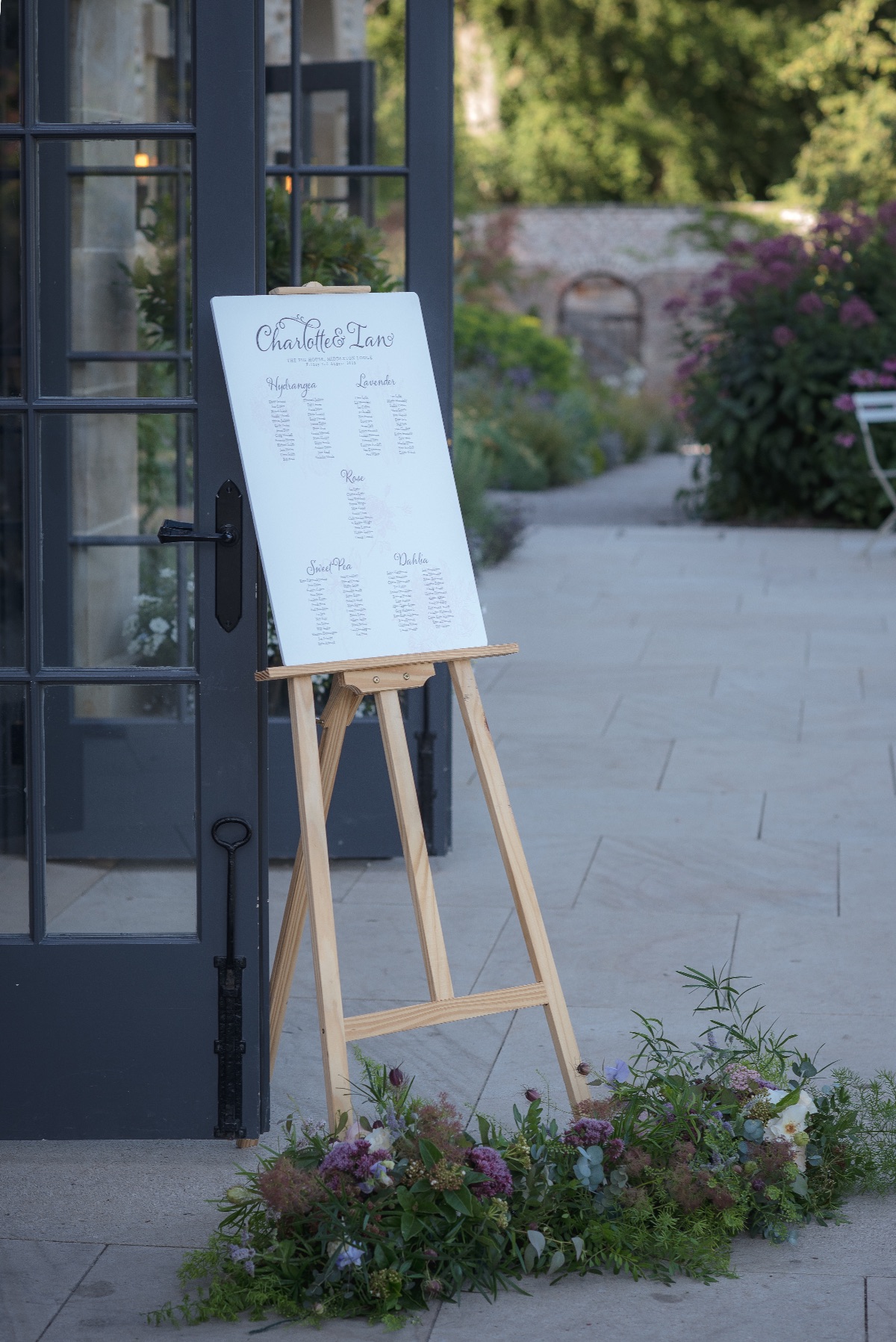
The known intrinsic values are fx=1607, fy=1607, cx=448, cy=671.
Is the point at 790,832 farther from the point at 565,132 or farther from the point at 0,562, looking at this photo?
the point at 565,132

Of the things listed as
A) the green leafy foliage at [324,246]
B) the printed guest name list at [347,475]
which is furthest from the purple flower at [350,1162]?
the green leafy foliage at [324,246]

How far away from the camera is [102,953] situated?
2.57m

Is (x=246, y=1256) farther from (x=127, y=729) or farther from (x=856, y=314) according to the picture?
(x=856, y=314)

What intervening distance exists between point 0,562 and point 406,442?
2.62 ft

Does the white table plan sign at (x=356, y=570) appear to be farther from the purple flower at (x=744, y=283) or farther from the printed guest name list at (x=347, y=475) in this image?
the purple flower at (x=744, y=283)

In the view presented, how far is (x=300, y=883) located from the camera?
2570 millimetres

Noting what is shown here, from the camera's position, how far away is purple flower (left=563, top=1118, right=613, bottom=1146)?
2.34 meters

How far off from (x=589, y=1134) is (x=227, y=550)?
1.02m

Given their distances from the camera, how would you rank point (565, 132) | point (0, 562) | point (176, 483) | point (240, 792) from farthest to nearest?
point (565, 132) → point (176, 483) → point (0, 562) → point (240, 792)

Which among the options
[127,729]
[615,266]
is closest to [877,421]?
[127,729]

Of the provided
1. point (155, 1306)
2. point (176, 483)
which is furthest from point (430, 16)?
point (155, 1306)

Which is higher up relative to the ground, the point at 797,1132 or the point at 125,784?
the point at 125,784

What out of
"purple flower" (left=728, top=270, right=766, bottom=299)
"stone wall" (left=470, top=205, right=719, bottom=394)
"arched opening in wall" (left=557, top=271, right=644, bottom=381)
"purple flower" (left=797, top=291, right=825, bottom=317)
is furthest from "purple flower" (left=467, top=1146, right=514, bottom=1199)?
"arched opening in wall" (left=557, top=271, right=644, bottom=381)

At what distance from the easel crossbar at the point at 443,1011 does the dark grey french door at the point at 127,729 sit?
24 centimetres
